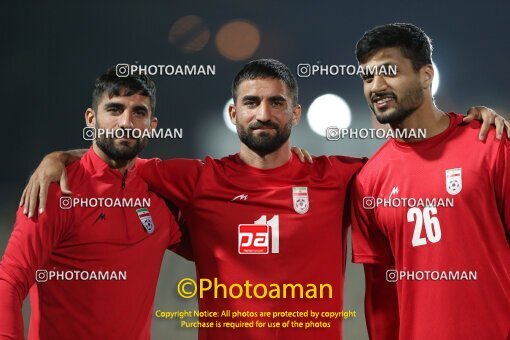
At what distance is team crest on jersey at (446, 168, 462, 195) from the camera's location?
138 centimetres

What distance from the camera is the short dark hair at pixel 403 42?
146 cm

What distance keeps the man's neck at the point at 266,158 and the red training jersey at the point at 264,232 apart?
0.7 inches

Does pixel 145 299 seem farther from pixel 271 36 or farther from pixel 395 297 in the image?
pixel 271 36

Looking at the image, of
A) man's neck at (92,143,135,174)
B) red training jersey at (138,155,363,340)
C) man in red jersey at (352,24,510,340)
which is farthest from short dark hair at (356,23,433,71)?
man's neck at (92,143,135,174)

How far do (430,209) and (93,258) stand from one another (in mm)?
899

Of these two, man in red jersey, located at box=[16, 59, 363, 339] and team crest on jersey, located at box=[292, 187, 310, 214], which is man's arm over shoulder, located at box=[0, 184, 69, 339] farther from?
team crest on jersey, located at box=[292, 187, 310, 214]

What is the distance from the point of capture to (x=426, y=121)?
1.46 meters

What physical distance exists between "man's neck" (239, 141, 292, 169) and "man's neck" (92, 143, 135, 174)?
34 centimetres

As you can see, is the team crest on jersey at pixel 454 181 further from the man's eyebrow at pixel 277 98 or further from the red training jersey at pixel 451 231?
the man's eyebrow at pixel 277 98

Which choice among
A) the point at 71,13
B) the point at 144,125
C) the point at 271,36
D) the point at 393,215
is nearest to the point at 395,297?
the point at 393,215

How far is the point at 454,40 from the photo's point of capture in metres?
1.99

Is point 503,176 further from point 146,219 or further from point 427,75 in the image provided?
point 146,219

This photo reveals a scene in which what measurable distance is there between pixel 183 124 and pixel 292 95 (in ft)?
1.55

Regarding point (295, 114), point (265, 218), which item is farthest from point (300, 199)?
point (295, 114)
